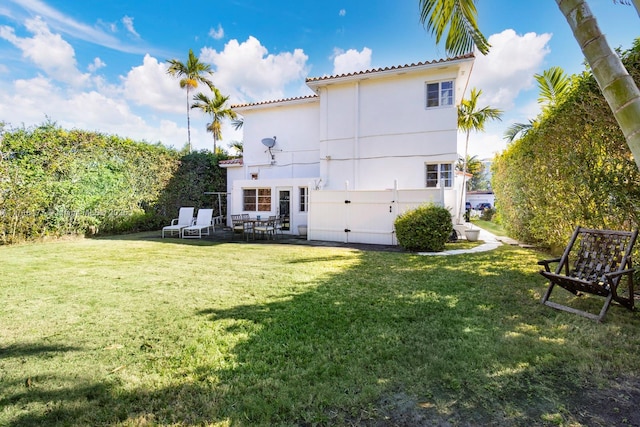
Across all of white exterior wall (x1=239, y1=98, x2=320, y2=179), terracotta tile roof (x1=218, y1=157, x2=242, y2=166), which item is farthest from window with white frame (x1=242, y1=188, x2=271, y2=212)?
terracotta tile roof (x1=218, y1=157, x2=242, y2=166)

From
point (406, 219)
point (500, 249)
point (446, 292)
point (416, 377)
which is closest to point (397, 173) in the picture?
point (406, 219)

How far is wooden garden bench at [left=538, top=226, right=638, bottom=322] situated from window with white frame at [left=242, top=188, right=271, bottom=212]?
1307 centimetres

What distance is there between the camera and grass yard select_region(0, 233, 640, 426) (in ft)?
8.02

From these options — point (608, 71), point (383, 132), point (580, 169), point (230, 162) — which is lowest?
point (580, 169)

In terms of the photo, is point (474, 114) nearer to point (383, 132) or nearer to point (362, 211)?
point (383, 132)

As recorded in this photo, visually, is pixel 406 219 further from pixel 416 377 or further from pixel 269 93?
pixel 269 93

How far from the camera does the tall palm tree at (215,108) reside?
27.3 meters

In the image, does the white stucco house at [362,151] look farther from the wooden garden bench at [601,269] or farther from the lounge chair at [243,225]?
the wooden garden bench at [601,269]

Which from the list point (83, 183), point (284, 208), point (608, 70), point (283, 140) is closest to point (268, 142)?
point (283, 140)

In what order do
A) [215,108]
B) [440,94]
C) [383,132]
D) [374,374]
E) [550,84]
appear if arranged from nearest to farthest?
[374,374]
[440,94]
[550,84]
[383,132]
[215,108]

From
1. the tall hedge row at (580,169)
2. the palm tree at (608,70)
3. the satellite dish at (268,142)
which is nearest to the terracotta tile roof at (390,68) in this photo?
the satellite dish at (268,142)

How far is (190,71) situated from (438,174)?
2239 centimetres

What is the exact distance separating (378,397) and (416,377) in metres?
0.50

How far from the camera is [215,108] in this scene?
91.0ft
